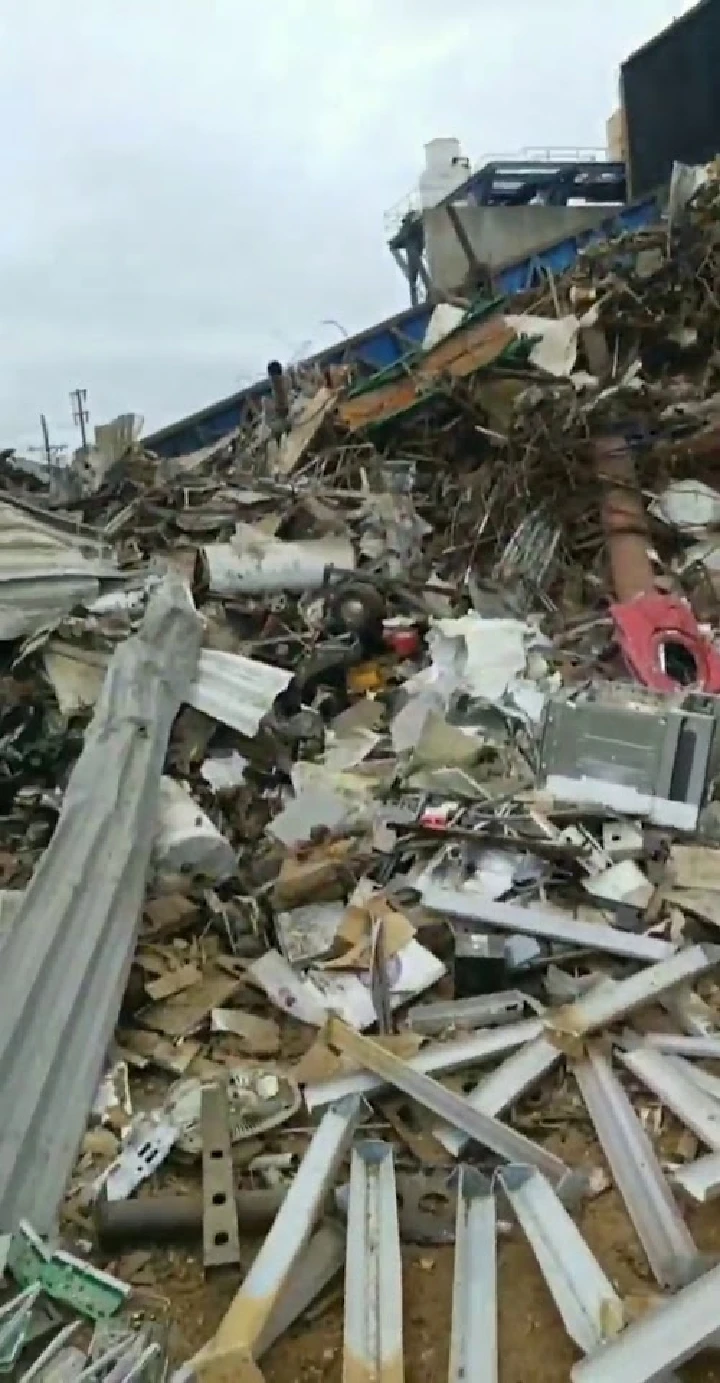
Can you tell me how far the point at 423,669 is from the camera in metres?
6.59

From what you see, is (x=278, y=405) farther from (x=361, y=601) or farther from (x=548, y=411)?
(x=361, y=601)

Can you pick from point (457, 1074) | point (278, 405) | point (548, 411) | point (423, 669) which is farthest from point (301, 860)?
point (278, 405)

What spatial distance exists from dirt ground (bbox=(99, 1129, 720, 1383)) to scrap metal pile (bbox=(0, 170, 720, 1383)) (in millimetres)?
60

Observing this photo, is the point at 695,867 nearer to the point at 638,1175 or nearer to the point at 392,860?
the point at 392,860

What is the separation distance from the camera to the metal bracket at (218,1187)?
307cm

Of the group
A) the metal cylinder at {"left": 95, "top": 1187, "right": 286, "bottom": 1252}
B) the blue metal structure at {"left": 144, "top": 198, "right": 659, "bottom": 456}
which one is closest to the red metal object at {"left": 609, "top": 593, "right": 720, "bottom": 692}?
the metal cylinder at {"left": 95, "top": 1187, "right": 286, "bottom": 1252}

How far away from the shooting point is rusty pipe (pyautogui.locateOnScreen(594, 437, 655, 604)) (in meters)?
Result: 7.29

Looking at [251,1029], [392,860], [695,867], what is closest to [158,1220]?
[251,1029]

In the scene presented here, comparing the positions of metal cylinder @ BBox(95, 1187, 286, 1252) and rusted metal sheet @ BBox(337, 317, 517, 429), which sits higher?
rusted metal sheet @ BBox(337, 317, 517, 429)

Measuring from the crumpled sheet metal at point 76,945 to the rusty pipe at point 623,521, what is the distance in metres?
2.98

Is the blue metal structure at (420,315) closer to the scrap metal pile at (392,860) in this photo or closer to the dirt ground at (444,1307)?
the scrap metal pile at (392,860)

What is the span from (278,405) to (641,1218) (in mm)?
9942

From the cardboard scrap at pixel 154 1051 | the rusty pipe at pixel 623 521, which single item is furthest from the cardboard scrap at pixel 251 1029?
the rusty pipe at pixel 623 521

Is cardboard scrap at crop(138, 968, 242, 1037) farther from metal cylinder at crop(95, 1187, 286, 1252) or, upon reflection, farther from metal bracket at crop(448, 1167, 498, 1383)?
metal bracket at crop(448, 1167, 498, 1383)
